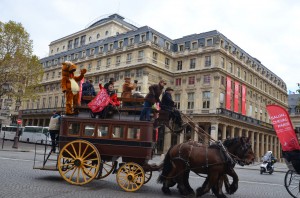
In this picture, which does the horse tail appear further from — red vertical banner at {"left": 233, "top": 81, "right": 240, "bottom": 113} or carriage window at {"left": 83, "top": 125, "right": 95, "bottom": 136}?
red vertical banner at {"left": 233, "top": 81, "right": 240, "bottom": 113}

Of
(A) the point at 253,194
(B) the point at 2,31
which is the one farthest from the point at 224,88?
(A) the point at 253,194

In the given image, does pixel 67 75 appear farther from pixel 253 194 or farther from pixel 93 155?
pixel 253 194

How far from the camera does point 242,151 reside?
28.0 feet

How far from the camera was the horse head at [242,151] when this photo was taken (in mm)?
8469

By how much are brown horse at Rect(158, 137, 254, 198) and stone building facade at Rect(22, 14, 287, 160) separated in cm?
3365

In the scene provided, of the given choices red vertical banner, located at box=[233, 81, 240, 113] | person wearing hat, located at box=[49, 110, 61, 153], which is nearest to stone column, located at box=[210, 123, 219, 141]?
red vertical banner, located at box=[233, 81, 240, 113]

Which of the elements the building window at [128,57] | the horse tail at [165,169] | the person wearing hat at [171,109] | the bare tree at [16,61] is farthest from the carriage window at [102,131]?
the building window at [128,57]

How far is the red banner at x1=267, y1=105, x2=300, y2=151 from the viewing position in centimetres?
849

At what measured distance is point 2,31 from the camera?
1233 inches

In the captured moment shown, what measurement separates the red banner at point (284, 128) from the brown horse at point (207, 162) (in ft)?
3.25

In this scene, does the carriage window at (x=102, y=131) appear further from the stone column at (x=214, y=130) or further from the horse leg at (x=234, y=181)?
the stone column at (x=214, y=130)

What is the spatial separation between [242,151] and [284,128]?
4.43ft

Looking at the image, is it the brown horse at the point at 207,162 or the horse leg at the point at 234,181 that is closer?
the brown horse at the point at 207,162

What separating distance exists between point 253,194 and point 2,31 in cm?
3022
